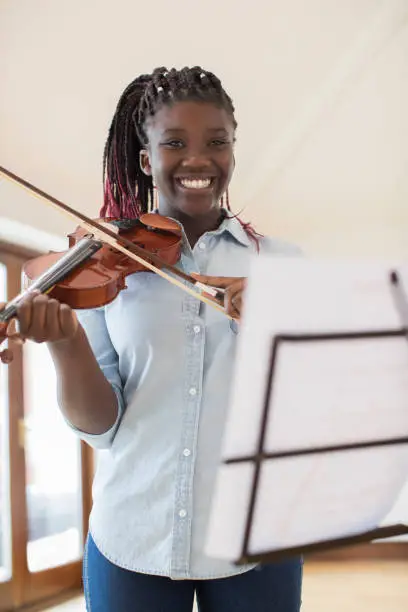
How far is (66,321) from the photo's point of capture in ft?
2.13

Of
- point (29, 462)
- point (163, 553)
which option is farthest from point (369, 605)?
point (163, 553)

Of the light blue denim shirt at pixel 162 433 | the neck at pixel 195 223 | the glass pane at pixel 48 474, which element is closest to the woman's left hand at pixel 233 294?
the light blue denim shirt at pixel 162 433

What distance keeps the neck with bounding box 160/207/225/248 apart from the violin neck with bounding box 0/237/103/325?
0.39 ft

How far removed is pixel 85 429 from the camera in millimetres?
792

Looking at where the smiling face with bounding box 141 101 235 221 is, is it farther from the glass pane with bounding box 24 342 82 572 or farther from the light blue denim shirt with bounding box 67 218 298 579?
the glass pane with bounding box 24 342 82 572

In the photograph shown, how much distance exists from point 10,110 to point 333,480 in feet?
6.04

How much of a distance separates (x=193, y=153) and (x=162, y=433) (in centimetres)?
37

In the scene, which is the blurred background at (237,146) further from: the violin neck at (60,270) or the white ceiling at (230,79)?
the violin neck at (60,270)

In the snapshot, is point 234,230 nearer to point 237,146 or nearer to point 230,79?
point 230,79

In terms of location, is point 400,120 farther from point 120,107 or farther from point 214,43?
point 120,107

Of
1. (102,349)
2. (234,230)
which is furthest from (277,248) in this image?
(102,349)

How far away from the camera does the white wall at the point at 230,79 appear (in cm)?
195

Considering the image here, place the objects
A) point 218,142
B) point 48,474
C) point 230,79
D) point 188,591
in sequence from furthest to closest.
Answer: point 48,474, point 230,79, point 218,142, point 188,591

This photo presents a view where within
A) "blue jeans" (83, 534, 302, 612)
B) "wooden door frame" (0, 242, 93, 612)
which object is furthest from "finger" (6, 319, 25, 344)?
"wooden door frame" (0, 242, 93, 612)
